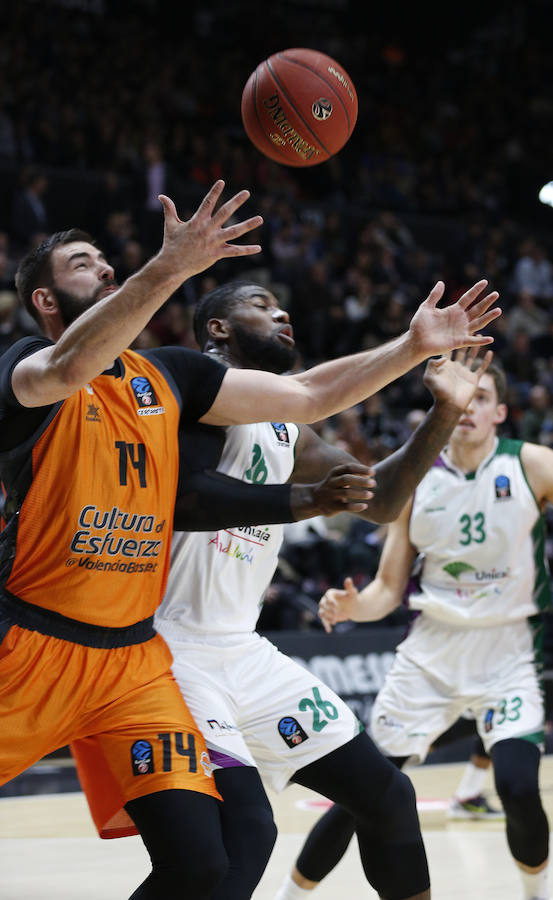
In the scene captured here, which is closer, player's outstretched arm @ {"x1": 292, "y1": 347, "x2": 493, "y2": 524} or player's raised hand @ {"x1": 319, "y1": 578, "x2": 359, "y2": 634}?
player's outstretched arm @ {"x1": 292, "y1": 347, "x2": 493, "y2": 524}

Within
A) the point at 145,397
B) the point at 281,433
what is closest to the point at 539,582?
the point at 281,433

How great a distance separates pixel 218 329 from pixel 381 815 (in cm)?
171

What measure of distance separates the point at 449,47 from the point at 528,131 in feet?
11.9

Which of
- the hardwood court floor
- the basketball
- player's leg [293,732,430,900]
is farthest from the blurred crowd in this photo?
player's leg [293,732,430,900]

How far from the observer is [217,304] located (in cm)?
402

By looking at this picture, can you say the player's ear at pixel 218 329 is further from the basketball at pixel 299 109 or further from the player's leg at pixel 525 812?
the player's leg at pixel 525 812

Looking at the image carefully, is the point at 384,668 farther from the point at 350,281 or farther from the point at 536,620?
the point at 350,281

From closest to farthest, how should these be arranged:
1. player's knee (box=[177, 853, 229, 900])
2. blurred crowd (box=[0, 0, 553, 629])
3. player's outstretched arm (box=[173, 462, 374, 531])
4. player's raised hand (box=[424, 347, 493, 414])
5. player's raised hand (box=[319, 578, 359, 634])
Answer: player's knee (box=[177, 853, 229, 900]), player's outstretched arm (box=[173, 462, 374, 531]), player's raised hand (box=[424, 347, 493, 414]), player's raised hand (box=[319, 578, 359, 634]), blurred crowd (box=[0, 0, 553, 629])

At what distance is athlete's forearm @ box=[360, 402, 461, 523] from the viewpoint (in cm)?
364

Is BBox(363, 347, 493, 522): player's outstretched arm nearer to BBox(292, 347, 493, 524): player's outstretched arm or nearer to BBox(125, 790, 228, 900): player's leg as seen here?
BBox(292, 347, 493, 524): player's outstretched arm

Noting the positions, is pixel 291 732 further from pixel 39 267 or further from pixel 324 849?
pixel 39 267

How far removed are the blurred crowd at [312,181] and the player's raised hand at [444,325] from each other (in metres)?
5.42

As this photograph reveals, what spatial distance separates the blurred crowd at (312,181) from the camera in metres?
11.3

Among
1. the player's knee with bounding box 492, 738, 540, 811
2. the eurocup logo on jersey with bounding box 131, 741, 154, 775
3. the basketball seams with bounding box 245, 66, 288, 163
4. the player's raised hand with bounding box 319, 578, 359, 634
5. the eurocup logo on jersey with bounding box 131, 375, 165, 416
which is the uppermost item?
the basketball seams with bounding box 245, 66, 288, 163
